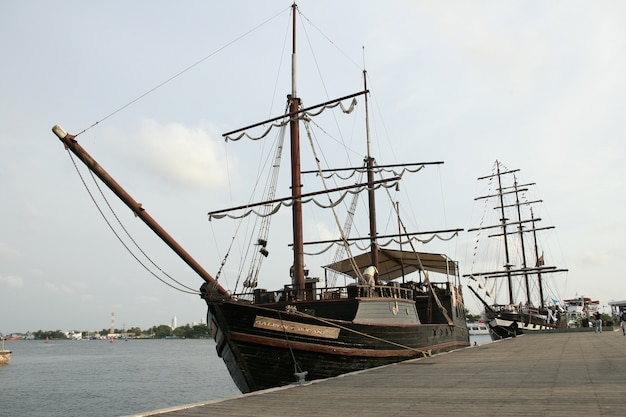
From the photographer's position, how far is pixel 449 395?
27.9 ft

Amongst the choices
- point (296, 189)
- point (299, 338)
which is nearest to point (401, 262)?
point (296, 189)

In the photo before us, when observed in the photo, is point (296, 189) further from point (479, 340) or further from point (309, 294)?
point (479, 340)

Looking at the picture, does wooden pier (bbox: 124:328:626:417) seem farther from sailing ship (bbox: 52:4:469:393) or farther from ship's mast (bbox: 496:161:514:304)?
ship's mast (bbox: 496:161:514:304)

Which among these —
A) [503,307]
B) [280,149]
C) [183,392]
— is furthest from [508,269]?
[280,149]

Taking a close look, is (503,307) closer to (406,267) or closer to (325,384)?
(406,267)

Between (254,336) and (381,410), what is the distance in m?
7.56

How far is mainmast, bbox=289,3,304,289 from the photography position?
57.9 ft

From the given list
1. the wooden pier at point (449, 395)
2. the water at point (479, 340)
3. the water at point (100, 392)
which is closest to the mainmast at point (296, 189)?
the wooden pier at point (449, 395)

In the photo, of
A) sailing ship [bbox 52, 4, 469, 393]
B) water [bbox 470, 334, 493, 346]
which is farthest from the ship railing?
water [bbox 470, 334, 493, 346]

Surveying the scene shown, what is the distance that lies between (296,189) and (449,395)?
38.2ft

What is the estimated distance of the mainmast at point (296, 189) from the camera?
17.6 meters

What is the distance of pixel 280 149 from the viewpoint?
70.3 ft

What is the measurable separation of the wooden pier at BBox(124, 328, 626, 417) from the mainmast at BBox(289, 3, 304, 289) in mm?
5761

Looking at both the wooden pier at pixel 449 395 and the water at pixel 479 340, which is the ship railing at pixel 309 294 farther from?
the water at pixel 479 340
